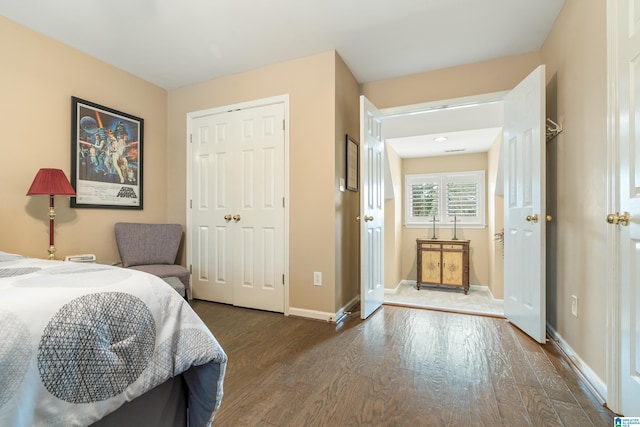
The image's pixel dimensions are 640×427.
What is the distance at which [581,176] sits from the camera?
183cm

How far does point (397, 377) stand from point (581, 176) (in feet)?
5.29

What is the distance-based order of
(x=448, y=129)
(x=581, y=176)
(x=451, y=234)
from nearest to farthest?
(x=581, y=176)
(x=448, y=129)
(x=451, y=234)

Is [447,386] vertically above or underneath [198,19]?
underneath

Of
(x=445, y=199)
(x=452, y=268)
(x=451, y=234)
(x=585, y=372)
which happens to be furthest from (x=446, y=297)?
(x=585, y=372)

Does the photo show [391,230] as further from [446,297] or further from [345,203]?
[345,203]

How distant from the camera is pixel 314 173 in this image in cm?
273

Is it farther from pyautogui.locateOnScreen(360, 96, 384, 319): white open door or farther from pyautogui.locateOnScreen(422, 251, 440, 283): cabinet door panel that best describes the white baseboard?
pyautogui.locateOnScreen(422, 251, 440, 283): cabinet door panel

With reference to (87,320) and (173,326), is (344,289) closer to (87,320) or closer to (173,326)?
(173,326)

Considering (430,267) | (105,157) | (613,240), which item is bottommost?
(430,267)

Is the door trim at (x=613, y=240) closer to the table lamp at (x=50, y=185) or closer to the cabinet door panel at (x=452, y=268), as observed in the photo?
the table lamp at (x=50, y=185)

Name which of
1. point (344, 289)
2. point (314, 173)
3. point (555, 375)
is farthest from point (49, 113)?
point (555, 375)

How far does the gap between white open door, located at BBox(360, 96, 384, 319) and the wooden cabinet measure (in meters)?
2.54

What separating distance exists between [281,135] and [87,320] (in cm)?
234

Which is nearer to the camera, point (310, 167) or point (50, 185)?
point (50, 185)
